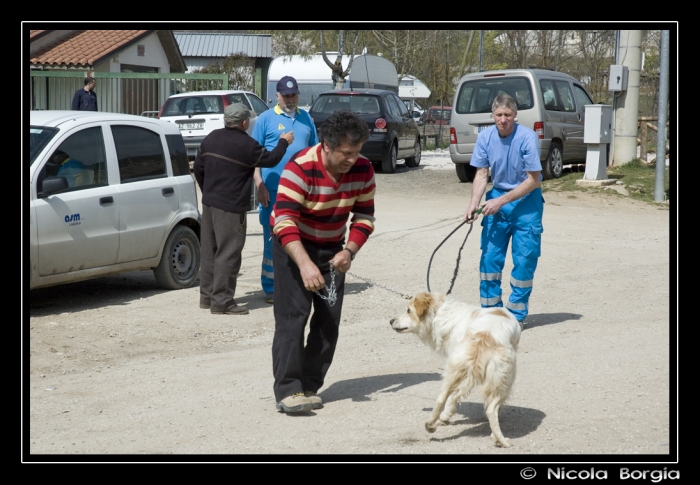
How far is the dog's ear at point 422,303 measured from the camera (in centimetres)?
525

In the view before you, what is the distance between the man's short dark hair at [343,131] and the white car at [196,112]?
1477cm

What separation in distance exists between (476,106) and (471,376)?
45.3 ft

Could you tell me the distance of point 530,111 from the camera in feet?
→ 57.3

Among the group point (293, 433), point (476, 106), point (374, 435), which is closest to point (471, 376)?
point (374, 435)

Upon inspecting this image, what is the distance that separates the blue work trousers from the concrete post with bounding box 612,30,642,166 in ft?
44.3

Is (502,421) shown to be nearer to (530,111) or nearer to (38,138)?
(38,138)

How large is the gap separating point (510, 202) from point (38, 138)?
4331mm

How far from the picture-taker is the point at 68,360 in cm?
680

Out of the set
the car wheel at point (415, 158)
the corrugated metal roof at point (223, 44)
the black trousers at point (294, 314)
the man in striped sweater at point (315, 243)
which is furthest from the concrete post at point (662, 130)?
the corrugated metal roof at point (223, 44)

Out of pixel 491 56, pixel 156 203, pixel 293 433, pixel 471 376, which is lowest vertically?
pixel 293 433

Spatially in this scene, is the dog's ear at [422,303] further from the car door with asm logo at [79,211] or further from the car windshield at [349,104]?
the car windshield at [349,104]

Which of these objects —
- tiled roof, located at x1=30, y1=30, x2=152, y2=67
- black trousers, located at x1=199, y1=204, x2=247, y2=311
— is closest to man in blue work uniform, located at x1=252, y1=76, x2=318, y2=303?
black trousers, located at x1=199, y1=204, x2=247, y2=311

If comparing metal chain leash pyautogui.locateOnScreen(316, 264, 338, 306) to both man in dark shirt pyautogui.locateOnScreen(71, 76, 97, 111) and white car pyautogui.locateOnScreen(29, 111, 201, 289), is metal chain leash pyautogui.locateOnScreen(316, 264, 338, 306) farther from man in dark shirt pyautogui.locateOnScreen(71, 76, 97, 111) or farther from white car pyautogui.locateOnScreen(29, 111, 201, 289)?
man in dark shirt pyautogui.locateOnScreen(71, 76, 97, 111)

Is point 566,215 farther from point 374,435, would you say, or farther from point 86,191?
point 374,435
